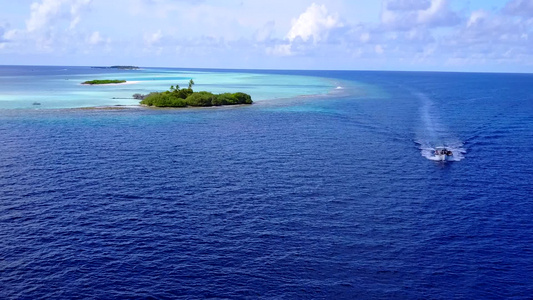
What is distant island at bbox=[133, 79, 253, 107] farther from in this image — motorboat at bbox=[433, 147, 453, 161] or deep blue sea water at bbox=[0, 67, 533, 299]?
motorboat at bbox=[433, 147, 453, 161]

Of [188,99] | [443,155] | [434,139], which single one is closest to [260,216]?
[443,155]

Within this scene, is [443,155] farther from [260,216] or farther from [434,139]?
[260,216]

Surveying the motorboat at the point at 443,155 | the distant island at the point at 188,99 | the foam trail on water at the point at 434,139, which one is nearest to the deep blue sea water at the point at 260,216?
the foam trail on water at the point at 434,139

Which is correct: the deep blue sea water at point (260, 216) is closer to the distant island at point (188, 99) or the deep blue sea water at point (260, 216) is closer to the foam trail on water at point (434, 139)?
the foam trail on water at point (434, 139)

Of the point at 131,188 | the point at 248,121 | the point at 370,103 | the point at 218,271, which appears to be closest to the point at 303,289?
the point at 218,271

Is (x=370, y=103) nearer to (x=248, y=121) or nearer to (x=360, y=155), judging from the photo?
(x=248, y=121)

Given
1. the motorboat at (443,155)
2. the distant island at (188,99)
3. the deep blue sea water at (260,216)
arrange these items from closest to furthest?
the deep blue sea water at (260,216)
the motorboat at (443,155)
the distant island at (188,99)
